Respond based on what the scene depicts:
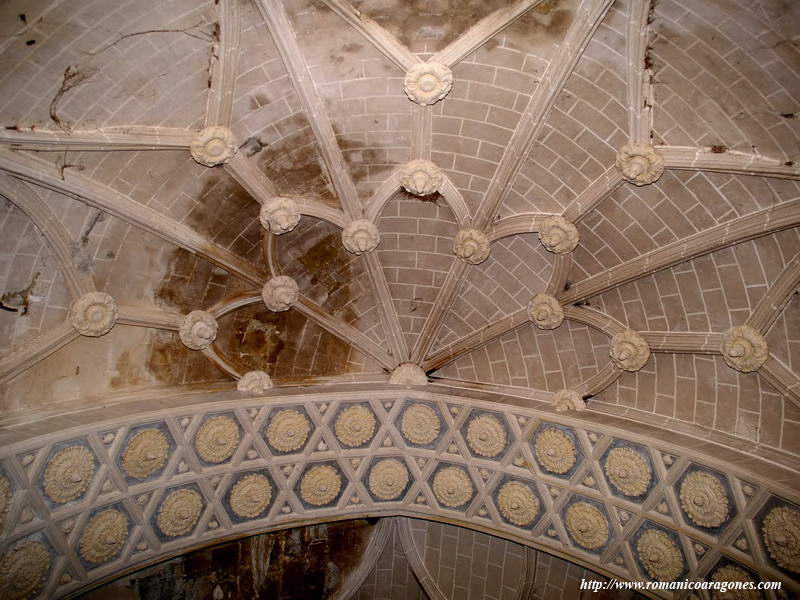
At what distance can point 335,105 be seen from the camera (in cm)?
821

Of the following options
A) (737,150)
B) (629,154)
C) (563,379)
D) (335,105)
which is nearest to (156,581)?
(563,379)

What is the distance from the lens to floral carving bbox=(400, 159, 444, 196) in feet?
28.3

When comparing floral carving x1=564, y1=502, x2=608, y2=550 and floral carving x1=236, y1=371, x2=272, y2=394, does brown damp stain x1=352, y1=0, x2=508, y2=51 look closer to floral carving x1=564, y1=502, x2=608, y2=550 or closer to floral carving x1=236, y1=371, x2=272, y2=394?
floral carving x1=236, y1=371, x2=272, y2=394

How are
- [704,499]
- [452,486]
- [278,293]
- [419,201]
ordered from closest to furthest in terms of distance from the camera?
[704,499] → [419,201] → [278,293] → [452,486]

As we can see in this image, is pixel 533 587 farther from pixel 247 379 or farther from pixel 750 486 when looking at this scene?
pixel 247 379

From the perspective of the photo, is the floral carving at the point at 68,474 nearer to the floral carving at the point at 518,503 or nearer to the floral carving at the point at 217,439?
the floral carving at the point at 217,439

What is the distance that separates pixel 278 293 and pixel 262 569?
5.19 m

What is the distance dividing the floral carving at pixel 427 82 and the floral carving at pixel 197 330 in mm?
4386

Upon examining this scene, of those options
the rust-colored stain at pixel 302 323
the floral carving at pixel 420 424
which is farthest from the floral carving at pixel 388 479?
the rust-colored stain at pixel 302 323

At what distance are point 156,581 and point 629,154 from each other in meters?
9.52

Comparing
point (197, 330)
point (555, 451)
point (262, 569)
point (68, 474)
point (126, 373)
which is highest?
point (197, 330)

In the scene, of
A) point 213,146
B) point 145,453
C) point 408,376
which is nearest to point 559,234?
point 408,376

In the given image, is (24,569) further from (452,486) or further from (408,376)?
(452,486)

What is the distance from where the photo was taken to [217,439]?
927 cm
